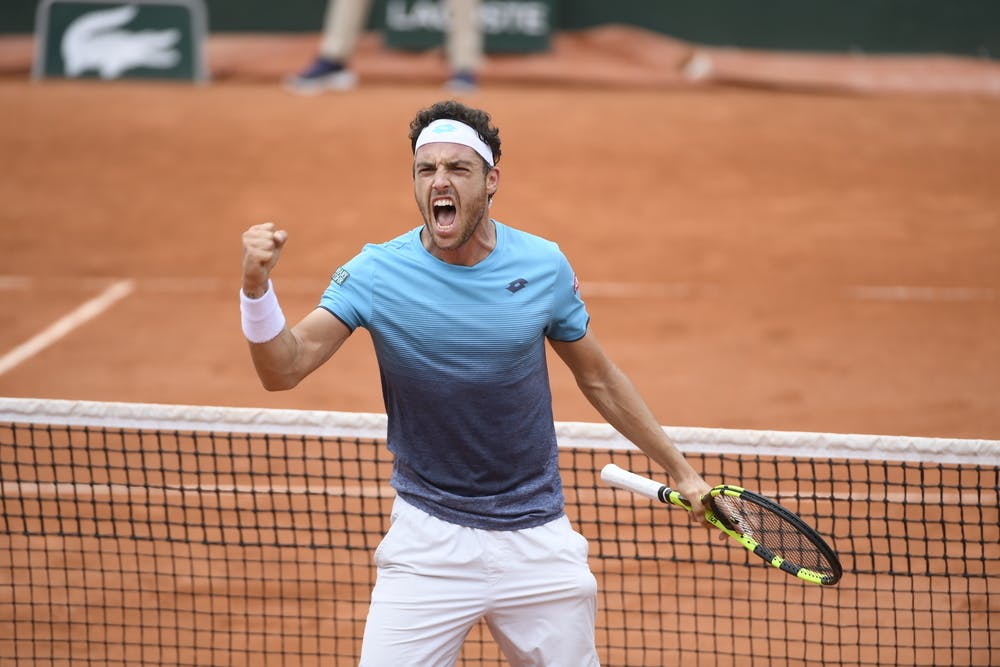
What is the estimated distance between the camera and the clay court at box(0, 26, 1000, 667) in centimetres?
926

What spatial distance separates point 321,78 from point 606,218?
4.75m

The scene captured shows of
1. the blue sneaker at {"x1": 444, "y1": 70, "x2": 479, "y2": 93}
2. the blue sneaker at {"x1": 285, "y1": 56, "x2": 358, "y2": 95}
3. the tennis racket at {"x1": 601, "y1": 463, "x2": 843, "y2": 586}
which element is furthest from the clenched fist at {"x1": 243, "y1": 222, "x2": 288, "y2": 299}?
the blue sneaker at {"x1": 285, "y1": 56, "x2": 358, "y2": 95}

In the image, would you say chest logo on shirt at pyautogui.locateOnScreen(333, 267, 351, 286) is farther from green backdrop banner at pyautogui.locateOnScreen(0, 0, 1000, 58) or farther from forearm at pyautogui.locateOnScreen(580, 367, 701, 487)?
green backdrop banner at pyautogui.locateOnScreen(0, 0, 1000, 58)

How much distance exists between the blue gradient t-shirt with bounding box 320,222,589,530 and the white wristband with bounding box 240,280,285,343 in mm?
301

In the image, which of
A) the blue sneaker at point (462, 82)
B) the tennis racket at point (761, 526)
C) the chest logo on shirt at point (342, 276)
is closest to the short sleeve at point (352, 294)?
the chest logo on shirt at point (342, 276)

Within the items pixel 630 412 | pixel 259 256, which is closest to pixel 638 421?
pixel 630 412

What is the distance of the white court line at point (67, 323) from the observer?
9.62 metres

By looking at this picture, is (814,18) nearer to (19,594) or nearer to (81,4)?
(81,4)

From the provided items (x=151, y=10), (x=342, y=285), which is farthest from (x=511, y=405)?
(x=151, y=10)

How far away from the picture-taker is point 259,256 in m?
3.28

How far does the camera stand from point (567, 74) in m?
16.0

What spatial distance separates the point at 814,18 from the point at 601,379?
45.0 ft

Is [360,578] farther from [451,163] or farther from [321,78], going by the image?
[321,78]

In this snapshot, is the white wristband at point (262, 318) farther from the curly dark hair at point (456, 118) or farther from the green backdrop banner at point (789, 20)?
the green backdrop banner at point (789, 20)
